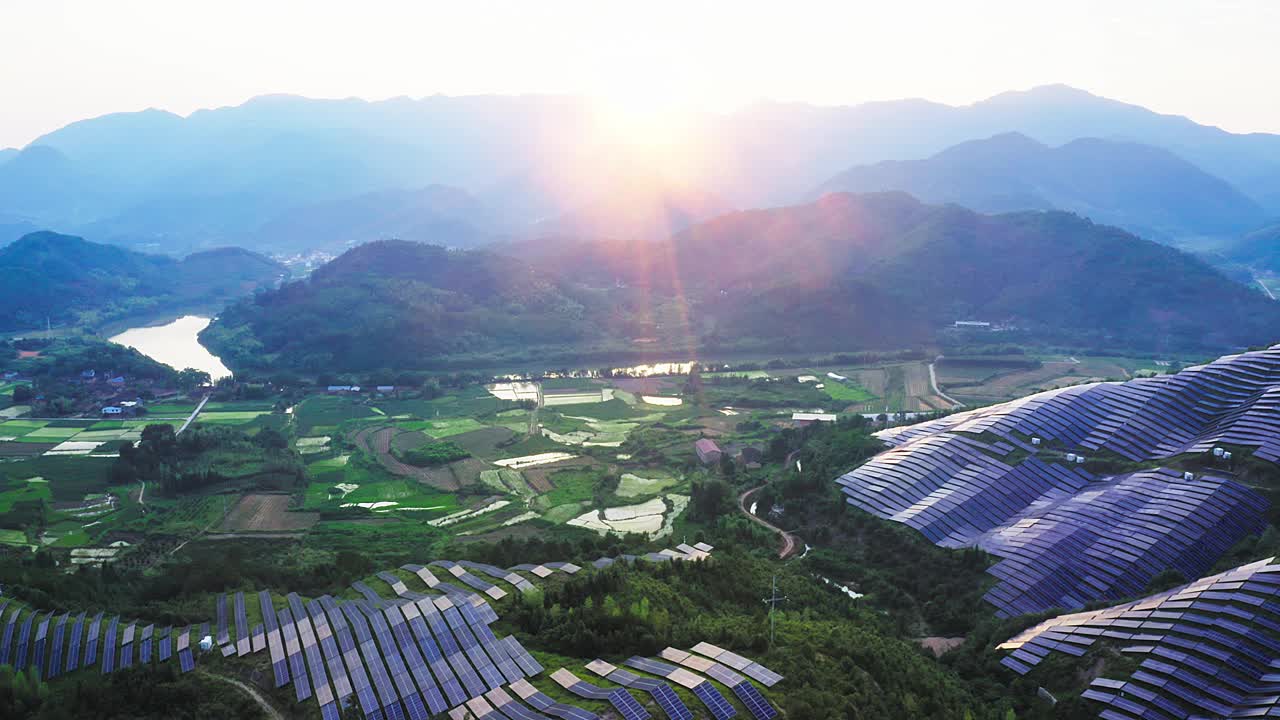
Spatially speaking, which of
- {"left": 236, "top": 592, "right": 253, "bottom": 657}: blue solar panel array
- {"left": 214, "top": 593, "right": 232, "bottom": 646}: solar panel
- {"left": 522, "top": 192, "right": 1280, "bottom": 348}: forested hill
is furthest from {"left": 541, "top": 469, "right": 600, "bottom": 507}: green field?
{"left": 522, "top": 192, "right": 1280, "bottom": 348}: forested hill

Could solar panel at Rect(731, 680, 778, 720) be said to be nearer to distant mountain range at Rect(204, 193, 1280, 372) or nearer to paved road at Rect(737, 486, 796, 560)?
paved road at Rect(737, 486, 796, 560)

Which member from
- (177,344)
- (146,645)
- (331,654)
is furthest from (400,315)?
(331,654)

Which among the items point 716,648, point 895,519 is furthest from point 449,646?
point 895,519

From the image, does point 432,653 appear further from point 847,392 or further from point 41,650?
point 847,392

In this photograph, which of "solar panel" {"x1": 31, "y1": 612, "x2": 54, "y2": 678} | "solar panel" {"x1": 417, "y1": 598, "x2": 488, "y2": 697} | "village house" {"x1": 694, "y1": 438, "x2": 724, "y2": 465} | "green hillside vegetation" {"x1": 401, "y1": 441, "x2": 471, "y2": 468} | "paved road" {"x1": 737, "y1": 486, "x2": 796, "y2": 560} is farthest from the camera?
"green hillside vegetation" {"x1": 401, "y1": 441, "x2": 471, "y2": 468}

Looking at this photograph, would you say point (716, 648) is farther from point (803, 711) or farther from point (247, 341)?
point (247, 341)

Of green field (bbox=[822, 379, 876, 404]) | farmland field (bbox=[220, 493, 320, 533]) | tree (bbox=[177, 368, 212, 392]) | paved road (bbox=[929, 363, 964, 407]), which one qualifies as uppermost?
tree (bbox=[177, 368, 212, 392])
